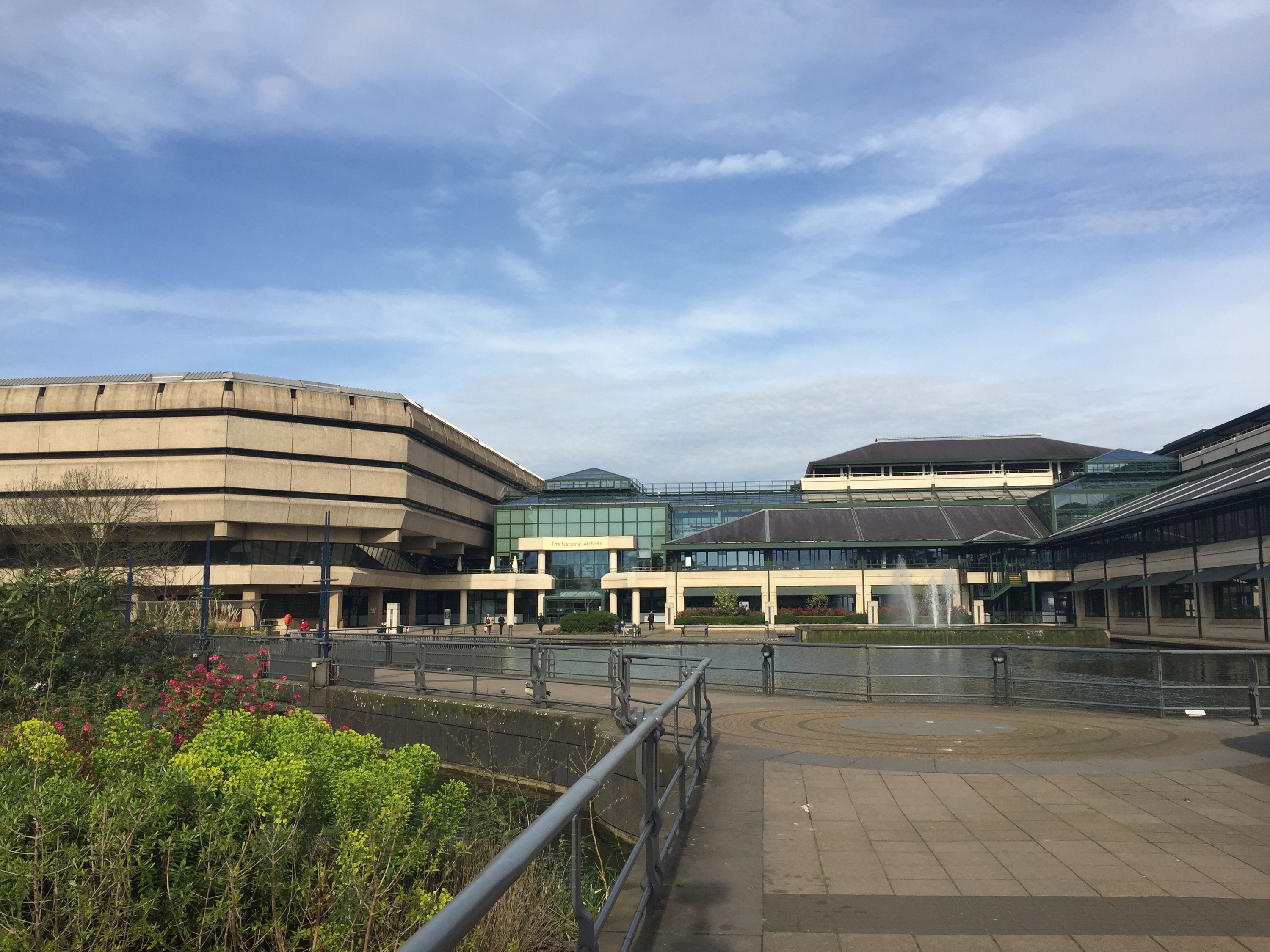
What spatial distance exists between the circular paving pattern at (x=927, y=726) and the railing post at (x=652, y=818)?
700 centimetres

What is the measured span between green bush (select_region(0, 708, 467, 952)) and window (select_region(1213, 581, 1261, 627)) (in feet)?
140

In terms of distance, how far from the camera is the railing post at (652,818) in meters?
5.02

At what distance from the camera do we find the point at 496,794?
1084 centimetres

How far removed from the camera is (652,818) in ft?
16.9

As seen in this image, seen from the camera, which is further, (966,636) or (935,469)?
A: (935,469)

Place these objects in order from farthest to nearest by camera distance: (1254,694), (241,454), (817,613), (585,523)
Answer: (585,523) → (241,454) → (817,613) → (1254,694)

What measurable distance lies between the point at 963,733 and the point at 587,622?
44654 mm

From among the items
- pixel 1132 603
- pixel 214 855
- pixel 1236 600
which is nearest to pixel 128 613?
pixel 214 855

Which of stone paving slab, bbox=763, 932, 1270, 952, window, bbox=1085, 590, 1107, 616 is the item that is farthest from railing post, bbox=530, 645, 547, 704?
window, bbox=1085, 590, 1107, 616

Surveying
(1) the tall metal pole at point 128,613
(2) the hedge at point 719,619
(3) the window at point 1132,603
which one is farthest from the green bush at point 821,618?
(1) the tall metal pole at point 128,613

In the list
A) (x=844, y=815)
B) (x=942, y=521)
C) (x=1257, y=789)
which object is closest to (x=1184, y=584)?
(x=942, y=521)

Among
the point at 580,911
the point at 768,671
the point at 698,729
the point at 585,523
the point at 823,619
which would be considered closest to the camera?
the point at 580,911

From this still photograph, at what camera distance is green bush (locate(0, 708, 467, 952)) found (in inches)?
195

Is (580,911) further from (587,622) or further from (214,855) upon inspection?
(587,622)
